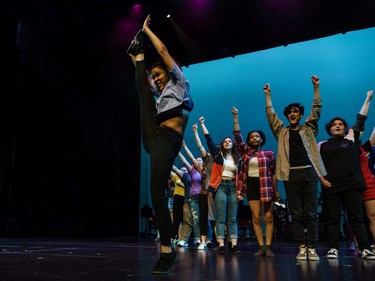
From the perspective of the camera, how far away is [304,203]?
2.99 metres

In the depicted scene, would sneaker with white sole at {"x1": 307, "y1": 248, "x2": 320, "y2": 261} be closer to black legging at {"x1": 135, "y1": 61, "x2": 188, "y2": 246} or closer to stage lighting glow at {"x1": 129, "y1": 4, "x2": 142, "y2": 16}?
black legging at {"x1": 135, "y1": 61, "x2": 188, "y2": 246}

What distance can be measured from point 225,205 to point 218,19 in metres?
4.31

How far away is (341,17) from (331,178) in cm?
456

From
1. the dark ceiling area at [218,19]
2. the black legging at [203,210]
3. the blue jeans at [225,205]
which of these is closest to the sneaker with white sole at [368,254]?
the blue jeans at [225,205]

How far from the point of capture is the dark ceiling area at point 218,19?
6664mm

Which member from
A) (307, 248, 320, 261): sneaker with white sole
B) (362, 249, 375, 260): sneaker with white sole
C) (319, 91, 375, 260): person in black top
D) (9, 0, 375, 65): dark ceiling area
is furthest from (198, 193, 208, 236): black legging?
(9, 0, 375, 65): dark ceiling area

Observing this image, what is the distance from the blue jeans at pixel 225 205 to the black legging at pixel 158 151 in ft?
6.85

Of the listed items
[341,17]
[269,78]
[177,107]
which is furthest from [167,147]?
[269,78]

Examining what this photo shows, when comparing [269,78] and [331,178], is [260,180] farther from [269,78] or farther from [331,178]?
[269,78]

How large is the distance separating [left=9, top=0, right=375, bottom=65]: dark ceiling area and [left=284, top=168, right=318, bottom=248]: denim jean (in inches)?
181

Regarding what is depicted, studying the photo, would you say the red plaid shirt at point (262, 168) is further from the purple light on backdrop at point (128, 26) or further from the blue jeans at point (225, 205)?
the purple light on backdrop at point (128, 26)

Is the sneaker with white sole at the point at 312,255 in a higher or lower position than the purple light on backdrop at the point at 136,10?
lower

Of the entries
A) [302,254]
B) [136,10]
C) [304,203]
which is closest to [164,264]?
[302,254]

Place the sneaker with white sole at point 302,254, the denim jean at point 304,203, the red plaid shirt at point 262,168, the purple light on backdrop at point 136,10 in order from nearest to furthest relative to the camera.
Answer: the sneaker with white sole at point 302,254
the denim jean at point 304,203
the red plaid shirt at point 262,168
the purple light on backdrop at point 136,10
